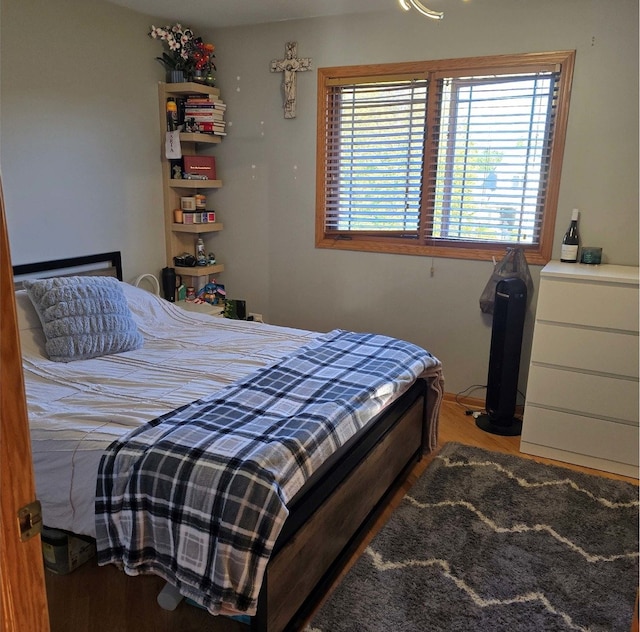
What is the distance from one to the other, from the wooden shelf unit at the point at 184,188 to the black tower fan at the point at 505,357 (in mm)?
2039

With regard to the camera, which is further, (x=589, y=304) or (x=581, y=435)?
(x=581, y=435)

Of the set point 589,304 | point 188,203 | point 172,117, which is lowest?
point 589,304

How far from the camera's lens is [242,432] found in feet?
6.01

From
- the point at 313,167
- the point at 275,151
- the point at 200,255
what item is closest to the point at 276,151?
the point at 275,151

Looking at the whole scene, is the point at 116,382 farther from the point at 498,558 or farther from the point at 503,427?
the point at 503,427

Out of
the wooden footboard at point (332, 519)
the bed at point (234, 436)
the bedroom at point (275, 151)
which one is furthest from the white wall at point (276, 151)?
the wooden footboard at point (332, 519)

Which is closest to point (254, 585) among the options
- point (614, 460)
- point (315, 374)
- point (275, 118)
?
point (315, 374)

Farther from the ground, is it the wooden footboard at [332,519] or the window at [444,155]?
the window at [444,155]

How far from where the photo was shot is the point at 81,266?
3.35m

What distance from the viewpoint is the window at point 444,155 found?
3.20 metres

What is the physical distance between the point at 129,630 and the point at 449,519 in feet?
4.43

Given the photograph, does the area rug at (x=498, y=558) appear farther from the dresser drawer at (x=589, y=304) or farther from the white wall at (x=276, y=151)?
the white wall at (x=276, y=151)

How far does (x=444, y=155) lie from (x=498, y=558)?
2.34m

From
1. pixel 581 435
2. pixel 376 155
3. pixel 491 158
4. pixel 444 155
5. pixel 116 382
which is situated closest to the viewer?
pixel 116 382
